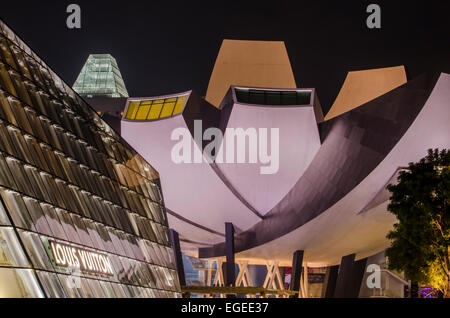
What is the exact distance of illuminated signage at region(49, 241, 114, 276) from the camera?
16031 millimetres

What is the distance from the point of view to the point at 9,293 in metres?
13.2

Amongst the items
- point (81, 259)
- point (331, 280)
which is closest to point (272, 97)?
point (331, 280)

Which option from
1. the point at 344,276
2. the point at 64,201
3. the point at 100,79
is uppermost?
the point at 100,79

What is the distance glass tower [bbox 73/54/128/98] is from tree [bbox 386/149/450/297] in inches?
3603

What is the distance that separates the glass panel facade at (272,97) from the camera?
50.5 meters

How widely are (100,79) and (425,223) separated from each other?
96.6 meters

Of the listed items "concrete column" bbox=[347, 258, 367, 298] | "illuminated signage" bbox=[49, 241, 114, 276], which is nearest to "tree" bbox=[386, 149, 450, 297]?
"illuminated signage" bbox=[49, 241, 114, 276]

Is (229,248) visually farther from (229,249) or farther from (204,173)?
(204,173)

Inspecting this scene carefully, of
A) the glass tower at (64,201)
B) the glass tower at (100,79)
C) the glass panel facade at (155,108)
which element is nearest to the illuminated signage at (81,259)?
the glass tower at (64,201)

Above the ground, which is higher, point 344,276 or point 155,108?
point 155,108

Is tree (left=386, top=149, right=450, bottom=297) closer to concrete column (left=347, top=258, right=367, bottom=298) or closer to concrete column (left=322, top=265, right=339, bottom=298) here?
concrete column (left=347, top=258, right=367, bottom=298)

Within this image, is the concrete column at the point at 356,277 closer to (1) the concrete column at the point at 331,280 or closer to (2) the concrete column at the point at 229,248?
(1) the concrete column at the point at 331,280

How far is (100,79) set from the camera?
118 meters
